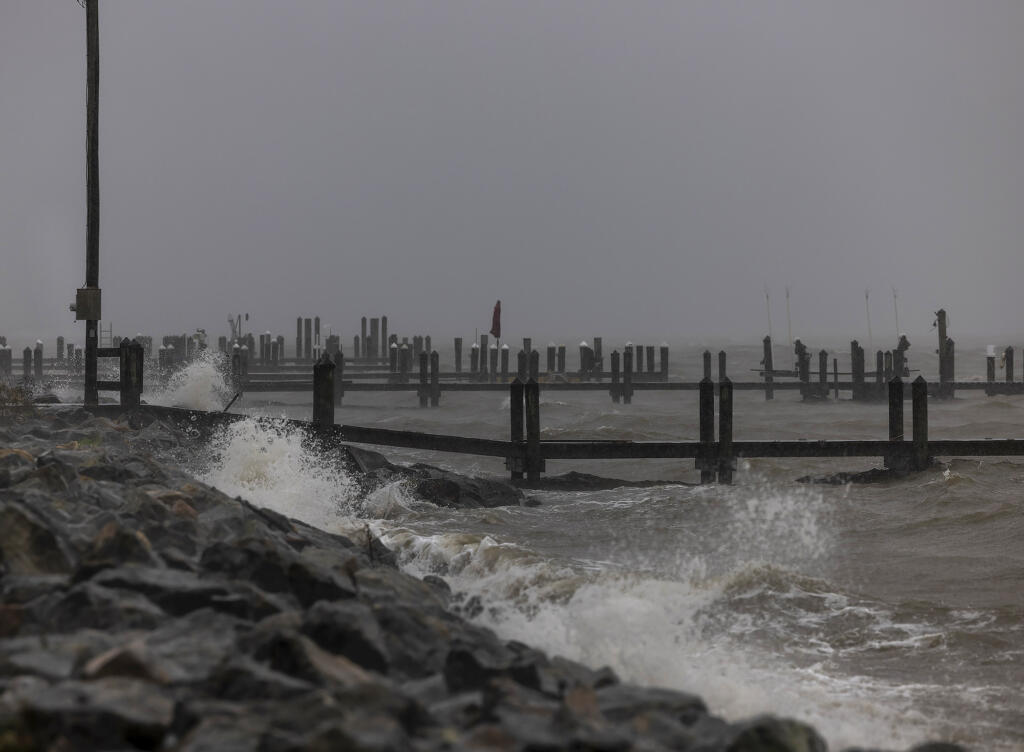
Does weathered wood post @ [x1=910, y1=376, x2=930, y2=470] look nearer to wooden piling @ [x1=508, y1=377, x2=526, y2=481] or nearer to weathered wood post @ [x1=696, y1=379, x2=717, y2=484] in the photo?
weathered wood post @ [x1=696, y1=379, x2=717, y2=484]

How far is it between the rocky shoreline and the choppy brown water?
4.63ft

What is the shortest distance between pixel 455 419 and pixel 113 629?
103 feet

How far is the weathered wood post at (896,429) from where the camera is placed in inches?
629

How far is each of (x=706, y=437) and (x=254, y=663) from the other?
12284mm

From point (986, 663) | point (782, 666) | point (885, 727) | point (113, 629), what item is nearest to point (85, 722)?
point (113, 629)

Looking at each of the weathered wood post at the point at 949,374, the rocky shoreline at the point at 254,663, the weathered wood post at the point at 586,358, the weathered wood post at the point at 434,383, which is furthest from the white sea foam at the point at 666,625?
the weathered wood post at the point at 586,358

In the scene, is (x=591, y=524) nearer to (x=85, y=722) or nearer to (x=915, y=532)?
(x=915, y=532)

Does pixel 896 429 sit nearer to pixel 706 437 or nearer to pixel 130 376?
pixel 706 437

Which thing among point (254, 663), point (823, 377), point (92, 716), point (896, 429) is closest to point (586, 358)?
point (823, 377)

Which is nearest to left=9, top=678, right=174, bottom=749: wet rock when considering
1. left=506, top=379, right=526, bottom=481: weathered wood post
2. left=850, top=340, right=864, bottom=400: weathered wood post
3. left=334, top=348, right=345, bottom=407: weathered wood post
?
left=506, top=379, right=526, bottom=481: weathered wood post

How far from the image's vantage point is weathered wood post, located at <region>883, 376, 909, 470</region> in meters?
16.0

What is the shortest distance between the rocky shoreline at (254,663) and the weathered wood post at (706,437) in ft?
30.8

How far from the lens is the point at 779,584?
990cm

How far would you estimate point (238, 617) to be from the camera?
4.89 m
